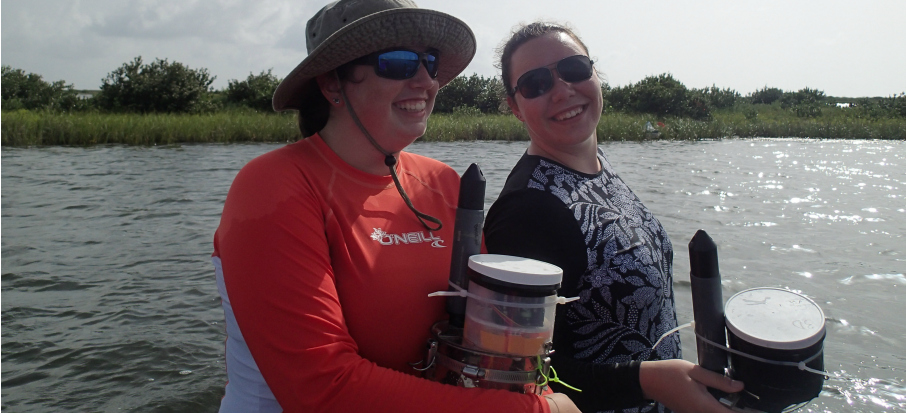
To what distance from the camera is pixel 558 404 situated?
1507 millimetres

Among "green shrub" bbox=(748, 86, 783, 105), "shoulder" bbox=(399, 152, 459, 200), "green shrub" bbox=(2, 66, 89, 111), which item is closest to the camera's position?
"shoulder" bbox=(399, 152, 459, 200)

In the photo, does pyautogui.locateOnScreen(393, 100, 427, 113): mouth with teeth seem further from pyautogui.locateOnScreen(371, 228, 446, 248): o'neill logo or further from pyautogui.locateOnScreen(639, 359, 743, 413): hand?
pyautogui.locateOnScreen(639, 359, 743, 413): hand

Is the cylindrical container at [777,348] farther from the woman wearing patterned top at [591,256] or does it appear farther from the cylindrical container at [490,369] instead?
the cylindrical container at [490,369]

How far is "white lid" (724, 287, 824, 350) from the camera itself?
1405mm

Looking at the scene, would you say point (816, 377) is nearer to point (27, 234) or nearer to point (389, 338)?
point (389, 338)

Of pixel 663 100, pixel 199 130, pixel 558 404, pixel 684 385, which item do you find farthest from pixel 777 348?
pixel 663 100

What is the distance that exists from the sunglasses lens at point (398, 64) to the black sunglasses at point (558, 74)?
0.58m

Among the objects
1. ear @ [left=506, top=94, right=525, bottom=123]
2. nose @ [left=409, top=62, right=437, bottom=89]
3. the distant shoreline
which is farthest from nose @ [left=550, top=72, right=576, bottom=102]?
the distant shoreline

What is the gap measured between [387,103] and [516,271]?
2.04ft

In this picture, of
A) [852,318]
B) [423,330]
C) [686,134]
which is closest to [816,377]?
[423,330]

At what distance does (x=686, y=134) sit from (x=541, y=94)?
2594 centimetres

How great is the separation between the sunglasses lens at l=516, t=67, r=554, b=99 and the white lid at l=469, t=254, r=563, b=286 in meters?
0.88

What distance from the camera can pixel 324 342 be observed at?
138 centimetres

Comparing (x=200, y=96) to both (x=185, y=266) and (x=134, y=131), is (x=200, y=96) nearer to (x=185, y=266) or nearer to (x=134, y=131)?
(x=134, y=131)
